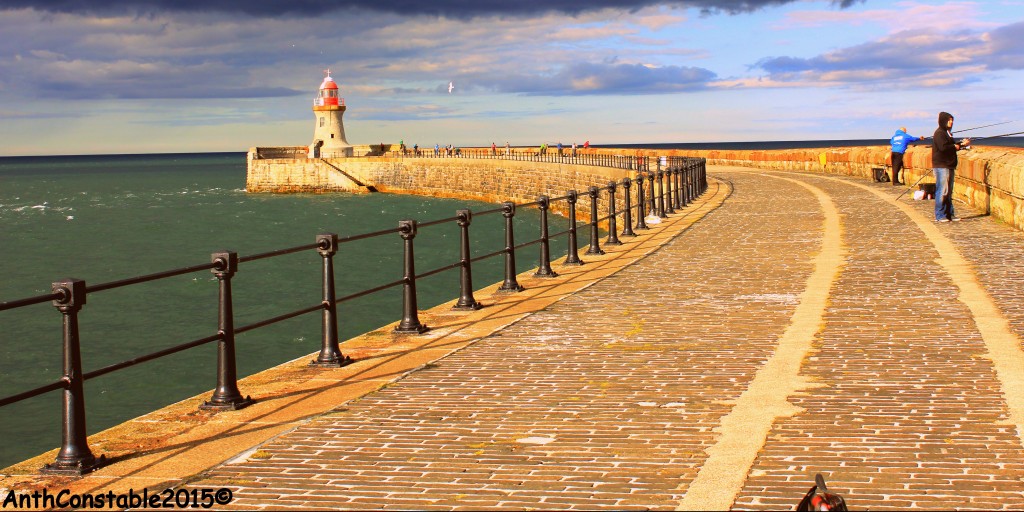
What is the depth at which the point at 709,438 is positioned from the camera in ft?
20.5

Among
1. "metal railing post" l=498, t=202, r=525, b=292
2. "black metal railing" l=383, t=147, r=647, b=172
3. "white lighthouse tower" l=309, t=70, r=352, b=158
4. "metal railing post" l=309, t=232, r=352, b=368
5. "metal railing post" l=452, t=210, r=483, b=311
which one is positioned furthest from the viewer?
"white lighthouse tower" l=309, t=70, r=352, b=158

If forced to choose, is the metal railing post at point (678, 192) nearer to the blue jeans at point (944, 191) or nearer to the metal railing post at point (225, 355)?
the blue jeans at point (944, 191)

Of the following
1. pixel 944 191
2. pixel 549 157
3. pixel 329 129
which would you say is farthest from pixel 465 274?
pixel 329 129

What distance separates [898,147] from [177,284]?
79.7ft

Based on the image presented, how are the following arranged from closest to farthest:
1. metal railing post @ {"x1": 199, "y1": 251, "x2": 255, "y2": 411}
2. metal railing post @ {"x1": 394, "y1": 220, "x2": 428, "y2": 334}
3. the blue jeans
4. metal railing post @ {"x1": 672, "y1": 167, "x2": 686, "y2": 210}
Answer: metal railing post @ {"x1": 199, "y1": 251, "x2": 255, "y2": 411}, metal railing post @ {"x1": 394, "y1": 220, "x2": 428, "y2": 334}, the blue jeans, metal railing post @ {"x1": 672, "y1": 167, "x2": 686, "y2": 210}

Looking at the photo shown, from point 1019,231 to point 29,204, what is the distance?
99.8 m

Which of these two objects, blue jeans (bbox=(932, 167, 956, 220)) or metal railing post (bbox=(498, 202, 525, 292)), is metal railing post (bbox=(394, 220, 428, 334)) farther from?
blue jeans (bbox=(932, 167, 956, 220))

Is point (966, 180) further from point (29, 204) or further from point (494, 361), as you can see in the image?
point (29, 204)

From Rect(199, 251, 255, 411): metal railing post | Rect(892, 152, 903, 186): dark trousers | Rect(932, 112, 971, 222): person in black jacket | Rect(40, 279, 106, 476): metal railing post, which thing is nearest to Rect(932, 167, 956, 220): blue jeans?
Rect(932, 112, 971, 222): person in black jacket

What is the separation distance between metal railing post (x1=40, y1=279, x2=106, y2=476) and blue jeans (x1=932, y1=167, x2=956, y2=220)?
17.8 metres

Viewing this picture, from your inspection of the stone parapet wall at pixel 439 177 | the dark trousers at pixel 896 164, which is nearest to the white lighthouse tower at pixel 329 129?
the stone parapet wall at pixel 439 177

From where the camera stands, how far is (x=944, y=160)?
20.1 meters

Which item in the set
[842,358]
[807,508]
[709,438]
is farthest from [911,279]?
[807,508]

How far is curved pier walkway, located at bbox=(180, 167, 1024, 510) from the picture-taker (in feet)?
17.6
